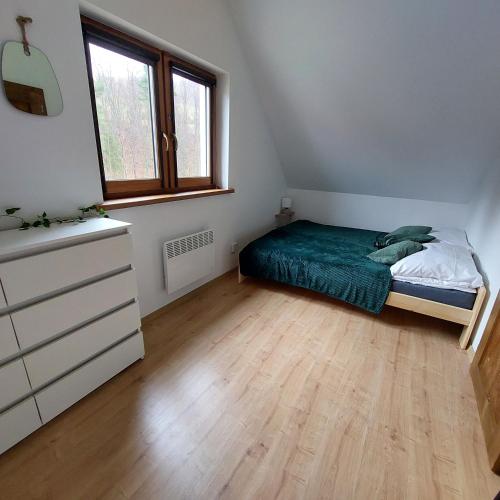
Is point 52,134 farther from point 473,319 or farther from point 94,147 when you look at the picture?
point 473,319

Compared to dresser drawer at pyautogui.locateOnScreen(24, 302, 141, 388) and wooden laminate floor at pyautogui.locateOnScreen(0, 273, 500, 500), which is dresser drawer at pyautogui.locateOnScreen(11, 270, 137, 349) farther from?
wooden laminate floor at pyautogui.locateOnScreen(0, 273, 500, 500)

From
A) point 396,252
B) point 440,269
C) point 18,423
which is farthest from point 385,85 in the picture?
point 18,423

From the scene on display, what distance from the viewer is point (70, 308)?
1.28m

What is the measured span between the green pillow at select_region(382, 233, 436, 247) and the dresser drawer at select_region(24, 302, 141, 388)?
2430 mm

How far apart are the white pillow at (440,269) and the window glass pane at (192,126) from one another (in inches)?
77.7

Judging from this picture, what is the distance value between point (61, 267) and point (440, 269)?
7.95 ft

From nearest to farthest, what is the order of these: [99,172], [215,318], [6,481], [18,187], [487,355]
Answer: [6,481] → [18,187] → [487,355] → [99,172] → [215,318]

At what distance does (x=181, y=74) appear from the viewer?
2139 millimetres

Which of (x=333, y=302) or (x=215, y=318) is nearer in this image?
(x=215, y=318)

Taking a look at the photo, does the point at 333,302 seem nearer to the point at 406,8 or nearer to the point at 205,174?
the point at 205,174

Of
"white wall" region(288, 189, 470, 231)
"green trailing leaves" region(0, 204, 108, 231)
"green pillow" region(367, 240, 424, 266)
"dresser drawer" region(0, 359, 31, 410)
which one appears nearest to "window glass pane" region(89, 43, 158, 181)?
"green trailing leaves" region(0, 204, 108, 231)

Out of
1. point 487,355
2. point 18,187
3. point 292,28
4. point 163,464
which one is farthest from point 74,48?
point 487,355

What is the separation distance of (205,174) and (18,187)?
156cm

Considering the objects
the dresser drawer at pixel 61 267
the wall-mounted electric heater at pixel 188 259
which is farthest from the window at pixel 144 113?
the dresser drawer at pixel 61 267
